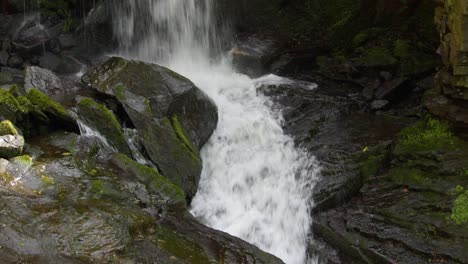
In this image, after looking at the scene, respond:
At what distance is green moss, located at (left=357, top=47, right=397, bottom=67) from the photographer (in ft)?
44.3

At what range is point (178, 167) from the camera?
8906 mm

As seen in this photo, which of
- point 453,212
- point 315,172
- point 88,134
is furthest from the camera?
point 315,172

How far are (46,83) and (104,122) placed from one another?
2.88 meters

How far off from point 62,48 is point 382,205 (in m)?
11.7

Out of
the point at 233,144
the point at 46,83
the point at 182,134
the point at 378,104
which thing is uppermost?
the point at 46,83

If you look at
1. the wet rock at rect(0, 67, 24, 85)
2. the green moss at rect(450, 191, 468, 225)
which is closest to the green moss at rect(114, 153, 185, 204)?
the green moss at rect(450, 191, 468, 225)

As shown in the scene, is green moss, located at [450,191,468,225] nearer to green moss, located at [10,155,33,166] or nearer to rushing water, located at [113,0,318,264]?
rushing water, located at [113,0,318,264]

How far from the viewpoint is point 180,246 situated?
600 cm

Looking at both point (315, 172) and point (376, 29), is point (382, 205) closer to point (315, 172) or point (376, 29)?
point (315, 172)

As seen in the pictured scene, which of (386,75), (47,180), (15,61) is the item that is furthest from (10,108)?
(386,75)

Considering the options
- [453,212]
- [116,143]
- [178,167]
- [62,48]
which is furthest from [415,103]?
[62,48]

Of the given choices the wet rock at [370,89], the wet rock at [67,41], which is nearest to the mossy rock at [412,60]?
the wet rock at [370,89]

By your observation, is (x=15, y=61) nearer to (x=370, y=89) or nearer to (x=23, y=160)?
(x=23, y=160)

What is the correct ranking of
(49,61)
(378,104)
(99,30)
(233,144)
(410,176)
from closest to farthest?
(410,176) < (233,144) < (378,104) < (49,61) < (99,30)
